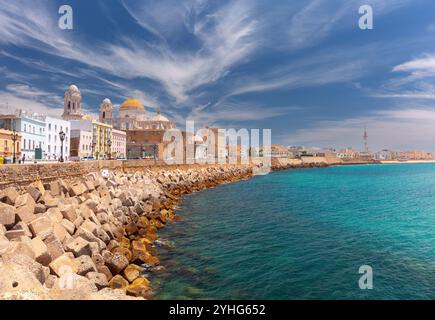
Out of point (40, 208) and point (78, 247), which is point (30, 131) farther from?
point (78, 247)

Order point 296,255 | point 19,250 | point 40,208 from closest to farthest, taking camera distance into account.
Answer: point 19,250
point 40,208
point 296,255

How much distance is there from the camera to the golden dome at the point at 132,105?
9471 cm

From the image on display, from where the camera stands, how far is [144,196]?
79.6ft

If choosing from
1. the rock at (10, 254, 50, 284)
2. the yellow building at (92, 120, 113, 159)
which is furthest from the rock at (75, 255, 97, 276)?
the yellow building at (92, 120, 113, 159)

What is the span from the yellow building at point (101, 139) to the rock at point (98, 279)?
59.9 meters


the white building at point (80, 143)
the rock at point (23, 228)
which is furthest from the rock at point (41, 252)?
the white building at point (80, 143)

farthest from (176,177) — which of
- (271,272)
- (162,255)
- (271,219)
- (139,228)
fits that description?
(271,272)

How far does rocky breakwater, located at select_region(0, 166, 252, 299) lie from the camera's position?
7156mm

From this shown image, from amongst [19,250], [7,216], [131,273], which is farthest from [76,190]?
[19,250]

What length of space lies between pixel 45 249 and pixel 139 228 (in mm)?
8063

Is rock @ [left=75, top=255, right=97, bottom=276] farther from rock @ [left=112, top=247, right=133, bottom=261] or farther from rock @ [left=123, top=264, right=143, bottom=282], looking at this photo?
rock @ [left=112, top=247, right=133, bottom=261]

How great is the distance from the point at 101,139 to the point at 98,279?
66.6 metres

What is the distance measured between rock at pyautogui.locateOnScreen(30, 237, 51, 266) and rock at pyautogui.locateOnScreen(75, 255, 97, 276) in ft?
3.00

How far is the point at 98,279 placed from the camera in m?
9.33
